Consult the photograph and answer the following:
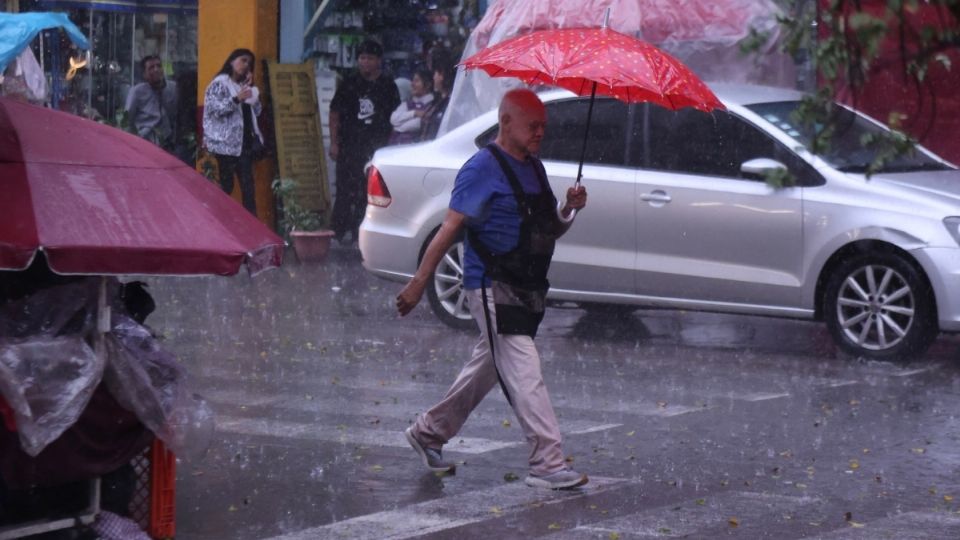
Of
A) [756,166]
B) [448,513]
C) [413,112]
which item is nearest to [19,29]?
[413,112]

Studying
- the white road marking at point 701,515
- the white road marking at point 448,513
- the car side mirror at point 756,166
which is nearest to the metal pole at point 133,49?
the car side mirror at point 756,166

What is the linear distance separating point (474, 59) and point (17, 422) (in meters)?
3.32

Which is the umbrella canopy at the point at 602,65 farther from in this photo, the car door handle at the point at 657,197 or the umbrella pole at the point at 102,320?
the car door handle at the point at 657,197

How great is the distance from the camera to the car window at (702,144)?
466 inches

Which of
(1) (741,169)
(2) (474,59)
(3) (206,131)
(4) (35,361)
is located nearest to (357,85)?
(3) (206,131)

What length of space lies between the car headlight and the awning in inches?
498

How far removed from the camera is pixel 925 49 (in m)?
3.64

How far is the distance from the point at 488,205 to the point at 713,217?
4426 millimetres

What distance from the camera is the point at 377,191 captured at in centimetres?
1305

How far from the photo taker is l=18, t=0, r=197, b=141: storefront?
71.0ft

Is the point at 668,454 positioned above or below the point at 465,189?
below

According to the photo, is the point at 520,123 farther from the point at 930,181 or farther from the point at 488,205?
the point at 930,181

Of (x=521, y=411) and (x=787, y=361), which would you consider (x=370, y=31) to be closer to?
(x=787, y=361)

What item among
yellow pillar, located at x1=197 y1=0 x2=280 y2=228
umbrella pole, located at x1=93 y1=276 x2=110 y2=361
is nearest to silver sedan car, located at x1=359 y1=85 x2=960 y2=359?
umbrella pole, located at x1=93 y1=276 x2=110 y2=361
